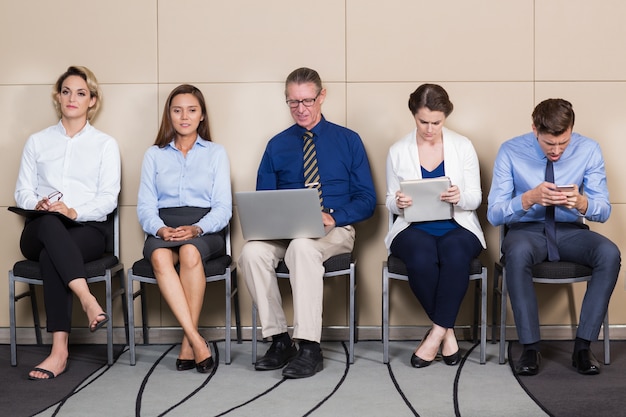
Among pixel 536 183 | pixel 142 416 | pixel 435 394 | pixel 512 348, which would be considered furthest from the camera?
pixel 512 348

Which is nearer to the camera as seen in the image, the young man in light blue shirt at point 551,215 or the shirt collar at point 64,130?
the young man in light blue shirt at point 551,215

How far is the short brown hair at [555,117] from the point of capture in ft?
12.2

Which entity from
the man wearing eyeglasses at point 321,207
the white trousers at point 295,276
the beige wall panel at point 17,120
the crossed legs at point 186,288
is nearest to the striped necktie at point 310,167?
the man wearing eyeglasses at point 321,207

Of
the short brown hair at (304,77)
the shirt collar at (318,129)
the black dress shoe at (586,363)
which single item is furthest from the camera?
the shirt collar at (318,129)

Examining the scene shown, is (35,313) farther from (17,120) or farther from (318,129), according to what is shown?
(318,129)

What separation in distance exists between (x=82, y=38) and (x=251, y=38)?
3.17 ft

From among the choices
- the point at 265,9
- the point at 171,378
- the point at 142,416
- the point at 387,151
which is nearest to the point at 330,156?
the point at 387,151

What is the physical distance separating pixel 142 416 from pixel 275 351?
950mm

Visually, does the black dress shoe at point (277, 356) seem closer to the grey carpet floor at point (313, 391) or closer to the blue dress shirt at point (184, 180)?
the grey carpet floor at point (313, 391)

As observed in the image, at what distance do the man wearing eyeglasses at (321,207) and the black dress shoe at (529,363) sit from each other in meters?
0.95

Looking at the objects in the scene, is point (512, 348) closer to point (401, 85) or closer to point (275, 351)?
point (275, 351)

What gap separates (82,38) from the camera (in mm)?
4449

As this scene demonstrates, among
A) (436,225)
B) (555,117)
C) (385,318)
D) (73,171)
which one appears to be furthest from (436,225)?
(73,171)

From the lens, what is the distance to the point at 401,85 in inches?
174
